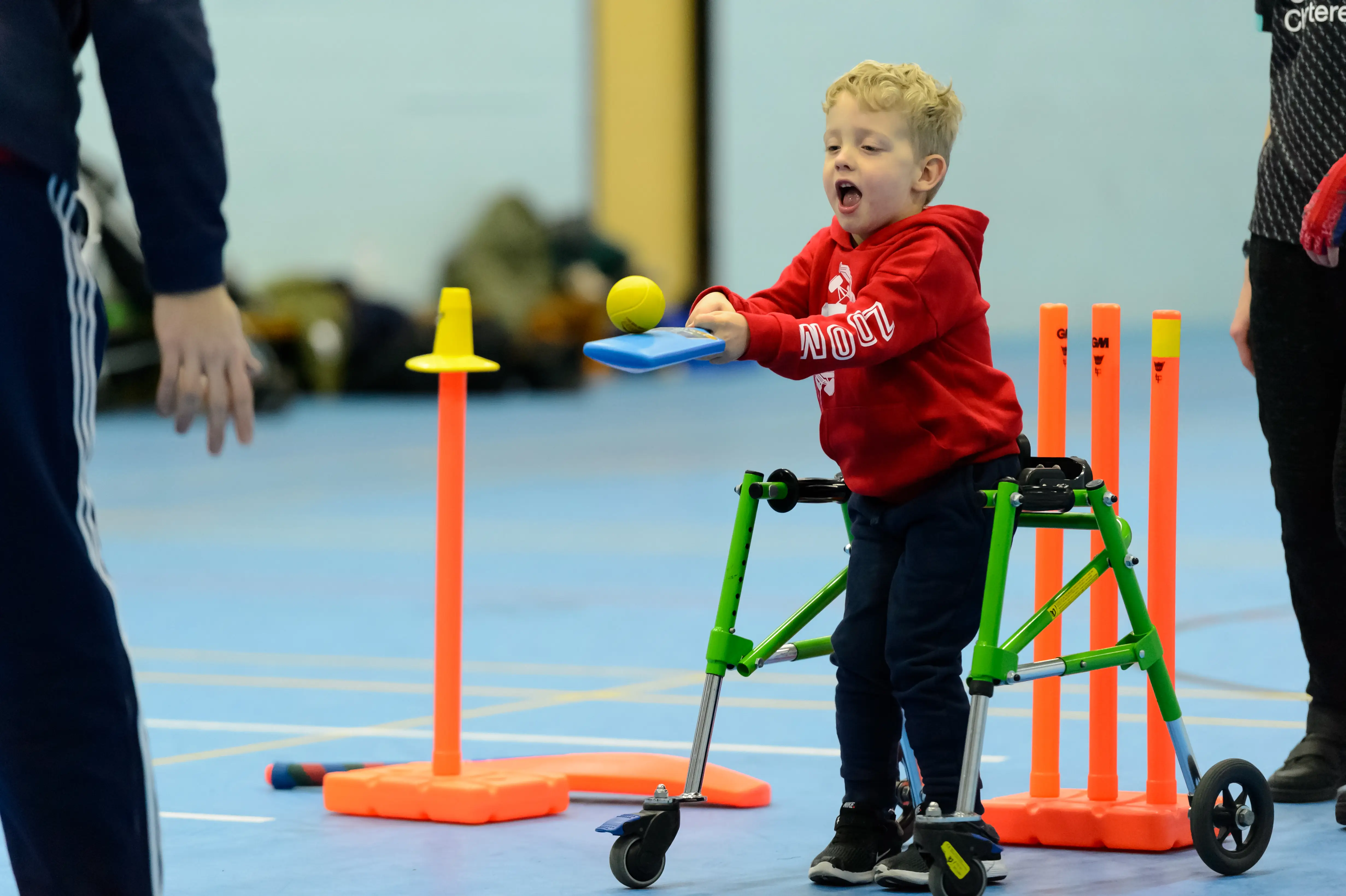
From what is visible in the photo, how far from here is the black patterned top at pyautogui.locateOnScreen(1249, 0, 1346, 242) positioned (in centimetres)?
382

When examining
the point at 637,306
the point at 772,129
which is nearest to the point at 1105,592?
the point at 637,306

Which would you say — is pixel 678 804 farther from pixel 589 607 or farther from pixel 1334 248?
pixel 589 607

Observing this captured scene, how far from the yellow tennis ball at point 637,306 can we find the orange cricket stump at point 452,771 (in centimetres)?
80

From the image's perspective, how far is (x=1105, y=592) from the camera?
372 centimetres

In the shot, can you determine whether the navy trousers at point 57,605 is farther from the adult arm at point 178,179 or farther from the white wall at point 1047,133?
the white wall at point 1047,133

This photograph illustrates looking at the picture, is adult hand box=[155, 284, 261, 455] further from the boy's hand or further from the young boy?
the young boy

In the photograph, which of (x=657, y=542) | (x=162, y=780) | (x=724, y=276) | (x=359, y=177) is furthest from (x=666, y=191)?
(x=162, y=780)

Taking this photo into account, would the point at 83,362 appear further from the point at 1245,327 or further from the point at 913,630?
the point at 1245,327

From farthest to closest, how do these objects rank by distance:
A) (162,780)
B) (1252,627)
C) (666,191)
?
(666,191)
(1252,627)
(162,780)

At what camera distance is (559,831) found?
12.5ft

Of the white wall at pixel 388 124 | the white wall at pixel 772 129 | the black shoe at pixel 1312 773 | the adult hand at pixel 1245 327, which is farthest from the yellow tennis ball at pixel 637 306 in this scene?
the white wall at pixel 388 124

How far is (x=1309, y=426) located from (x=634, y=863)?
5.47ft

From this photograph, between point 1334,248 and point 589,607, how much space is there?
3.48 metres

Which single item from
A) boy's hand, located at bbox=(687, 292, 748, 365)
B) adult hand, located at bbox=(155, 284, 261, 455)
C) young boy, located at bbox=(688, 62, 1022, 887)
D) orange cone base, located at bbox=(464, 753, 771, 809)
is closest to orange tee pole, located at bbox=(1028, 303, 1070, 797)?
young boy, located at bbox=(688, 62, 1022, 887)
